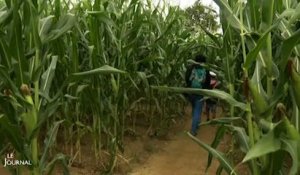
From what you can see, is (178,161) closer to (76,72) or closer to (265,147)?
(76,72)

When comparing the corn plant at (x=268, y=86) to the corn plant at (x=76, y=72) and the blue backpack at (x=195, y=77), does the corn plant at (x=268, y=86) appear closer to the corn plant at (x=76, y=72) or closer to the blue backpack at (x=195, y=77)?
the corn plant at (x=76, y=72)

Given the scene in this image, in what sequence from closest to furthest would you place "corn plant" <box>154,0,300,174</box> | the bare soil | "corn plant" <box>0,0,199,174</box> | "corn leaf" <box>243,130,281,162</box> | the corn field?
"corn leaf" <box>243,130,281,162</box>, "corn plant" <box>154,0,300,174</box>, the corn field, "corn plant" <box>0,0,199,174</box>, the bare soil

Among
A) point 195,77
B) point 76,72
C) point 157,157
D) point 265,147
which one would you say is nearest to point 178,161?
point 157,157

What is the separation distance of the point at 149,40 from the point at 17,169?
4142 millimetres

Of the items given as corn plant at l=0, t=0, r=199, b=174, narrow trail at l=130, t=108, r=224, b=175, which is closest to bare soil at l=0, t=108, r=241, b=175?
narrow trail at l=130, t=108, r=224, b=175

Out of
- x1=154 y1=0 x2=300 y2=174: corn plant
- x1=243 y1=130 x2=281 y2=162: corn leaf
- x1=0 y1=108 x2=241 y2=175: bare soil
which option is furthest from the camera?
x1=0 y1=108 x2=241 y2=175: bare soil

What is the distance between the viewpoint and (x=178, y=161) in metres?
5.64

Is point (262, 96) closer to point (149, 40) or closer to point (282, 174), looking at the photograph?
point (282, 174)

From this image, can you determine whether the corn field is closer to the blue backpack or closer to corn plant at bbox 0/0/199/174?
corn plant at bbox 0/0/199/174

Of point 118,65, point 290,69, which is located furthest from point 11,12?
point 118,65

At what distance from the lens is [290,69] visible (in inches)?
70.4

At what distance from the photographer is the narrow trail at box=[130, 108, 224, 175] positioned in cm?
507

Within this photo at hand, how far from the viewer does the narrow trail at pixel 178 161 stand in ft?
16.6

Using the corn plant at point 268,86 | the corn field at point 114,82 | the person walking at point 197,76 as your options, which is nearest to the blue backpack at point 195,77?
the person walking at point 197,76
